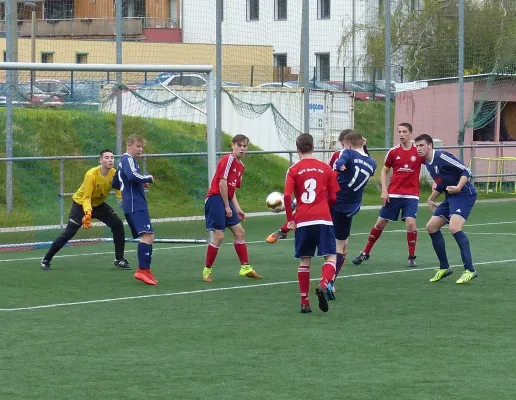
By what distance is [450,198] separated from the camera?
12.2 m

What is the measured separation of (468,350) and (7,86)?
10.8 metres

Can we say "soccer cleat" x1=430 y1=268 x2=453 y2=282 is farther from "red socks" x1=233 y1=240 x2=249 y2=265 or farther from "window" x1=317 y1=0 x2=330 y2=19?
"window" x1=317 y1=0 x2=330 y2=19

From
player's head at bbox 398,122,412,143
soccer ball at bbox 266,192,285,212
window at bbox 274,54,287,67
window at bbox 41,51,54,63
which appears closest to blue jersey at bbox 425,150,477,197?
player's head at bbox 398,122,412,143

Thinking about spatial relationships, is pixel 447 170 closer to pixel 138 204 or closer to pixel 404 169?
pixel 404 169

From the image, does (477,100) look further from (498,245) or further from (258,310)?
(258,310)

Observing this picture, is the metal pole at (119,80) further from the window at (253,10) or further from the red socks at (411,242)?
the red socks at (411,242)

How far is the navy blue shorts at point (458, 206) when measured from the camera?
12133 millimetres

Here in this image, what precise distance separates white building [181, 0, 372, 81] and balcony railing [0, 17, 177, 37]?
120cm

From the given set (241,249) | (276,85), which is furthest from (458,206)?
(276,85)

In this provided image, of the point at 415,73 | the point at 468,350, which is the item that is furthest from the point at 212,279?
the point at 415,73

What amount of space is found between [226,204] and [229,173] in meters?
0.36

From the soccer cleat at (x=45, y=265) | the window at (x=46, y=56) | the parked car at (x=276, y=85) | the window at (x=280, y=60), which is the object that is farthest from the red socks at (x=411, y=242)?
the parked car at (x=276, y=85)

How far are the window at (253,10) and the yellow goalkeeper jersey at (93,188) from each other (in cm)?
957

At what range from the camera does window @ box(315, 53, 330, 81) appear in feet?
84.9
